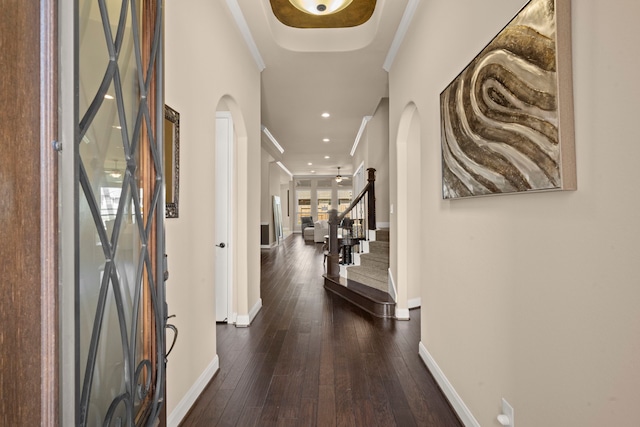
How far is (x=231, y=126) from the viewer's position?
3334 millimetres

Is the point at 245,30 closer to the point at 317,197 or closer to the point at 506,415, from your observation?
the point at 506,415

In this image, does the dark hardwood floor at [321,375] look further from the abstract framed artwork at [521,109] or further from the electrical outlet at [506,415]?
the abstract framed artwork at [521,109]

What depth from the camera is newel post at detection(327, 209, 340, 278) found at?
17.0 feet

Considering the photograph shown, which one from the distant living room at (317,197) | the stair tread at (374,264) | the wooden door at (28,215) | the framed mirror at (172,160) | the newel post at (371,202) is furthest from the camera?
the distant living room at (317,197)

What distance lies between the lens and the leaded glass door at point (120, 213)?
97 centimetres

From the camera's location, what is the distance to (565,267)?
1113 mm

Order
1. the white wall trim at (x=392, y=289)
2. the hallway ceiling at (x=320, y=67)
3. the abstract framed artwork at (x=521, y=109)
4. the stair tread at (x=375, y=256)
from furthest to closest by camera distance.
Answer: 1. the stair tread at (x=375, y=256)
2. the white wall trim at (x=392, y=289)
3. the hallway ceiling at (x=320, y=67)
4. the abstract framed artwork at (x=521, y=109)

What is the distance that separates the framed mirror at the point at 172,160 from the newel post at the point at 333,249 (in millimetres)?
3441

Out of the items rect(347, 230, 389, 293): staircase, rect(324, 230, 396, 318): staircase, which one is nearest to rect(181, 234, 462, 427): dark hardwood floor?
rect(324, 230, 396, 318): staircase

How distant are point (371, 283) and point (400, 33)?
3.00 meters

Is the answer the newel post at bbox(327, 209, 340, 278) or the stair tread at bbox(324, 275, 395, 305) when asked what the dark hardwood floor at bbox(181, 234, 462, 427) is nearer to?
the stair tread at bbox(324, 275, 395, 305)

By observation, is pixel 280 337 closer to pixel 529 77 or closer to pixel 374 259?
pixel 374 259

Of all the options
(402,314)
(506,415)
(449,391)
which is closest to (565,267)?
(506,415)

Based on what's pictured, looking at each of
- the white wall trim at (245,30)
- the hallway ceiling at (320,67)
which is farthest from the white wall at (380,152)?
the white wall trim at (245,30)
